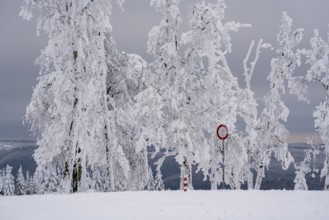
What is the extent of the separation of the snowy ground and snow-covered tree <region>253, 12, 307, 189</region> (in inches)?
505

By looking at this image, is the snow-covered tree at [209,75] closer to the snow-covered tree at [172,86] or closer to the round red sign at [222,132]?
the snow-covered tree at [172,86]

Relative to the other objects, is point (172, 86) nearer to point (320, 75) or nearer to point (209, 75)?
point (209, 75)

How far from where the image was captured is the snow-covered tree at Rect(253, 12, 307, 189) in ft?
87.4

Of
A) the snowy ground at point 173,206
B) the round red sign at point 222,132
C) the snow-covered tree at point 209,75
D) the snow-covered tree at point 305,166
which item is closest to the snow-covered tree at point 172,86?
the snow-covered tree at point 209,75

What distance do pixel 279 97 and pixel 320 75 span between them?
2.88m

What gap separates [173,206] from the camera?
1172 cm

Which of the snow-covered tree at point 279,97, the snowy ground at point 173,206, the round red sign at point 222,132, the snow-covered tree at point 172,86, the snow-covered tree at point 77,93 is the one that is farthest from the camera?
the snow-covered tree at point 279,97

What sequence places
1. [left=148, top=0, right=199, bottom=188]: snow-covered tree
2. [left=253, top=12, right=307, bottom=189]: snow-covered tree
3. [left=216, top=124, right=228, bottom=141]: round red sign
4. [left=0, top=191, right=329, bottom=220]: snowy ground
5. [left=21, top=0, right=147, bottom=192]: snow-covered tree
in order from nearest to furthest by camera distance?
[left=0, top=191, right=329, bottom=220]: snowy ground < [left=216, top=124, right=228, bottom=141]: round red sign < [left=21, top=0, right=147, bottom=192]: snow-covered tree < [left=148, top=0, right=199, bottom=188]: snow-covered tree < [left=253, top=12, right=307, bottom=189]: snow-covered tree

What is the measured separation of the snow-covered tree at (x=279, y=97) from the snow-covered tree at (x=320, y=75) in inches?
36.1

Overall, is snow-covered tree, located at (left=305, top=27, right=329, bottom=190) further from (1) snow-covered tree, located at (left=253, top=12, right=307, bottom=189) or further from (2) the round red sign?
(2) the round red sign

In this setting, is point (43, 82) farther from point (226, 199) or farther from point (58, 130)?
point (226, 199)

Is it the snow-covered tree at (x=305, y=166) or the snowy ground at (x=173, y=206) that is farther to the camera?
the snow-covered tree at (x=305, y=166)

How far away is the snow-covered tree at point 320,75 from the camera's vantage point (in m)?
25.3

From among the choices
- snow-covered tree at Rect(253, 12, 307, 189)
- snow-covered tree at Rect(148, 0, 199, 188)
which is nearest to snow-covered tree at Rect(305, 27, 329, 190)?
snow-covered tree at Rect(253, 12, 307, 189)
